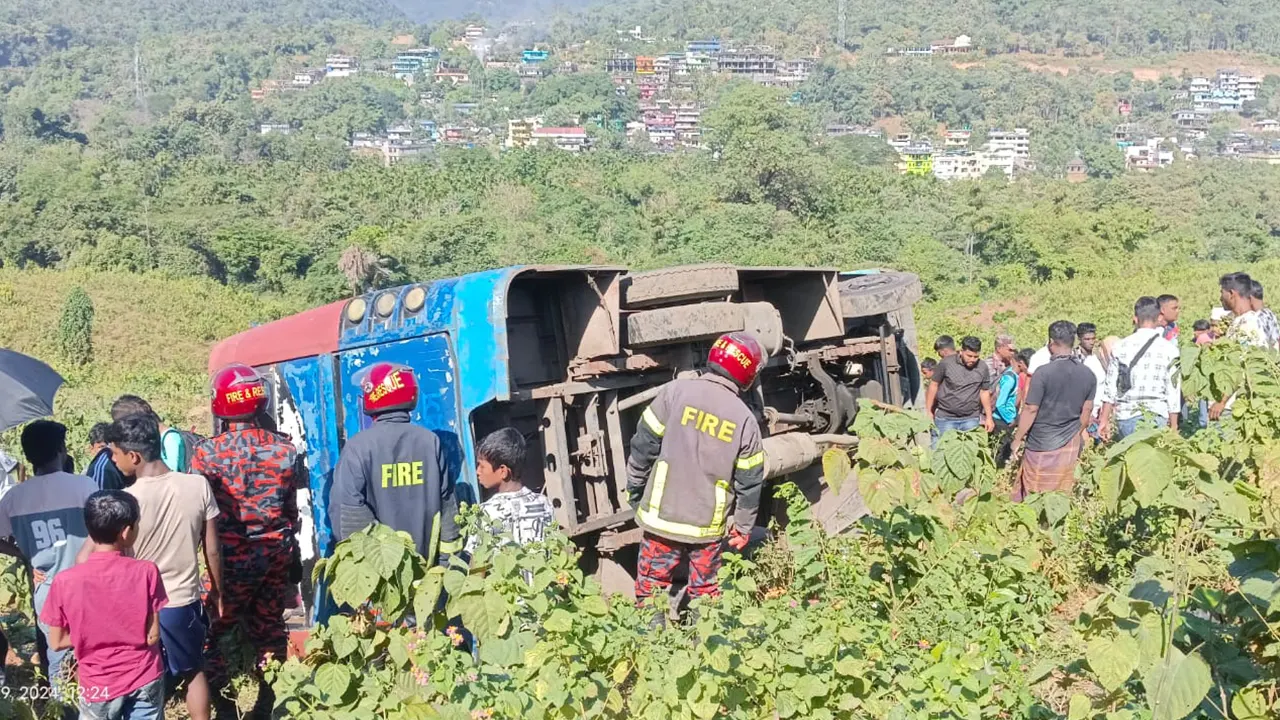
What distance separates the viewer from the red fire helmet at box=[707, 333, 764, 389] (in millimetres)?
4996

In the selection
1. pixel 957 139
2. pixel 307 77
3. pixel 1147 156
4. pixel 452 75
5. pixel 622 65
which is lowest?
pixel 1147 156

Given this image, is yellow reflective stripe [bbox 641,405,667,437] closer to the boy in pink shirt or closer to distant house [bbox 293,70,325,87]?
the boy in pink shirt

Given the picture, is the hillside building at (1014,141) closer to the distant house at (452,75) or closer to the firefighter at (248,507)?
the distant house at (452,75)

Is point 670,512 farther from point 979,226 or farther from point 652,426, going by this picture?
point 979,226

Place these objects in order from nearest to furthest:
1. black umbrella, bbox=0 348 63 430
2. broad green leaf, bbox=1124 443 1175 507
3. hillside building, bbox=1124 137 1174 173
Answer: broad green leaf, bbox=1124 443 1175 507
black umbrella, bbox=0 348 63 430
hillside building, bbox=1124 137 1174 173

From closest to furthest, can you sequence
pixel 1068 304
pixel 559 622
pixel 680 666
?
pixel 680 666 → pixel 559 622 → pixel 1068 304

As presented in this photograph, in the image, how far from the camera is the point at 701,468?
16.1 feet

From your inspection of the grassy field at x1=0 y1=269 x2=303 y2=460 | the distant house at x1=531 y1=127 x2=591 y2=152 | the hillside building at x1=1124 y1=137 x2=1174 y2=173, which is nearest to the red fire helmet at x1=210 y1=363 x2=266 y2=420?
the grassy field at x1=0 y1=269 x2=303 y2=460

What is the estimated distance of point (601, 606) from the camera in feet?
11.6

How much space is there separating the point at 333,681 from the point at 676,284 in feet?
10.1

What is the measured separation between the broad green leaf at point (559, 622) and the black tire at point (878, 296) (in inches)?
164

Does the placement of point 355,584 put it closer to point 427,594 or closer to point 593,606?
point 427,594

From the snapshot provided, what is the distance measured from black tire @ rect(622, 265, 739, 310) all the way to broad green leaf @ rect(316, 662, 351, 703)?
2.94 meters

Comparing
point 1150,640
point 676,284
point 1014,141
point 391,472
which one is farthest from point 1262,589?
point 1014,141
